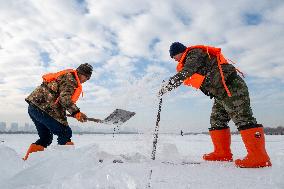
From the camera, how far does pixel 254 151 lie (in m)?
4.01

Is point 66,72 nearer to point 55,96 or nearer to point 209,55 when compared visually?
point 55,96

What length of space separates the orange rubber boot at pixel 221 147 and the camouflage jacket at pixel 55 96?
2.13 meters

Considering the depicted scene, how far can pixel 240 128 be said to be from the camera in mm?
4176

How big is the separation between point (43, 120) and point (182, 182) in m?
2.89

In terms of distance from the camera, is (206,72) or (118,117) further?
(118,117)

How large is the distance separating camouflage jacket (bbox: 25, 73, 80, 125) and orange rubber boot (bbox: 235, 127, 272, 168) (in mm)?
2434

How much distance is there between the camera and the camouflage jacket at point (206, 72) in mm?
4375

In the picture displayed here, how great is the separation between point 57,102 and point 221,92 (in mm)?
2415

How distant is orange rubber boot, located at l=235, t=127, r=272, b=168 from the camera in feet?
Answer: 12.9

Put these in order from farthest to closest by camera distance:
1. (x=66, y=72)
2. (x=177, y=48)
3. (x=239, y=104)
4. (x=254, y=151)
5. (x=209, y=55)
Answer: (x=66, y=72) < (x=177, y=48) < (x=209, y=55) < (x=239, y=104) < (x=254, y=151)

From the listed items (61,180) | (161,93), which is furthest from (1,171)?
(161,93)

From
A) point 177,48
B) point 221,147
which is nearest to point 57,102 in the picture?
point 177,48

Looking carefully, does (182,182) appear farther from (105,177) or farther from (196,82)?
(196,82)

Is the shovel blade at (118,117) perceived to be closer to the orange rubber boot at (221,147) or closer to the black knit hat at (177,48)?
the black knit hat at (177,48)
